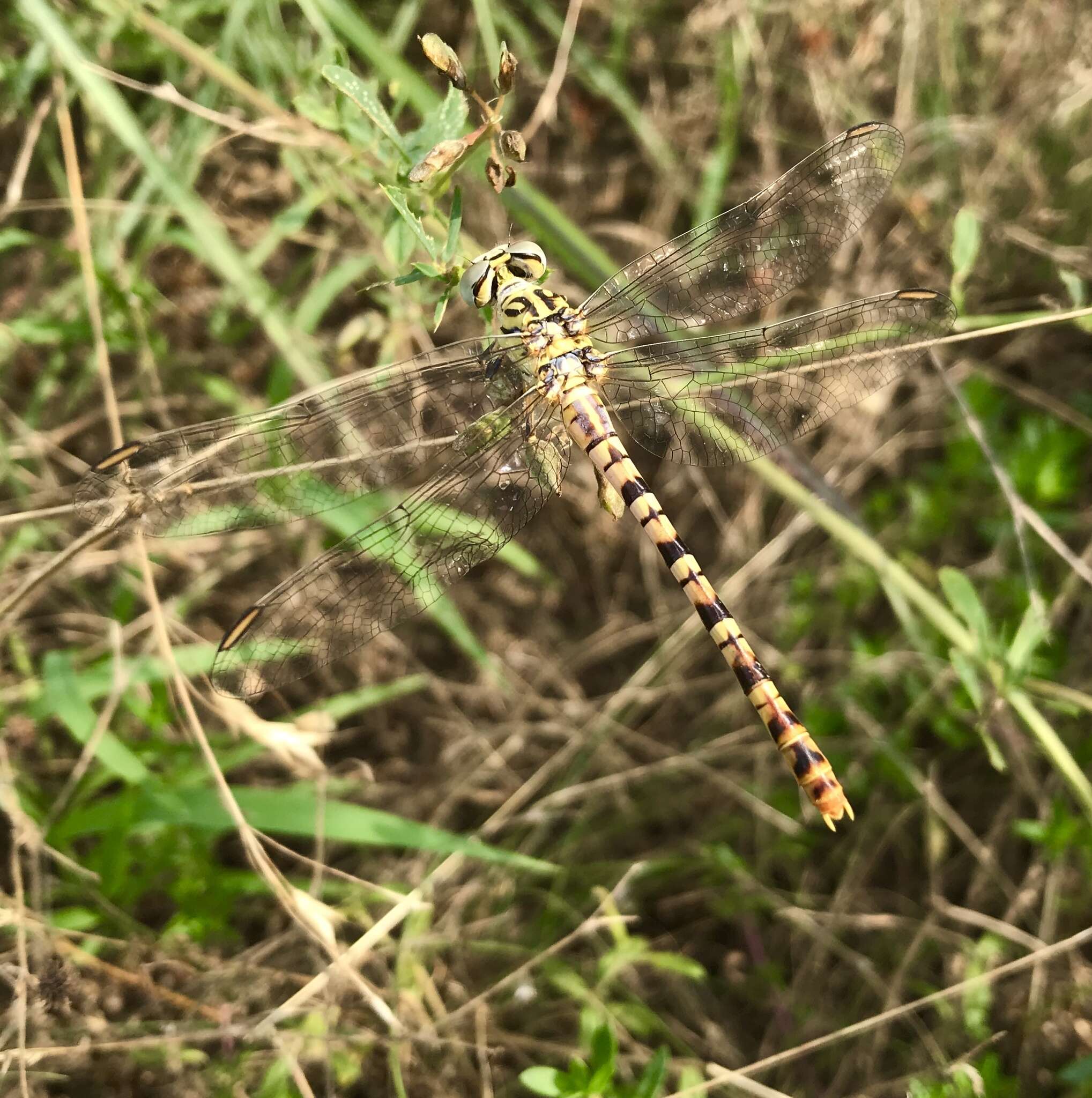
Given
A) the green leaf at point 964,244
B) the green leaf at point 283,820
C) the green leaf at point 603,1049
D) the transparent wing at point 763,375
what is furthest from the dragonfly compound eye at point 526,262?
the green leaf at point 603,1049

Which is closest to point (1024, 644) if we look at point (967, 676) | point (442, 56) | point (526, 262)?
point (967, 676)

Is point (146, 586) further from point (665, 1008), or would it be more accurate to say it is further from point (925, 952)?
point (925, 952)

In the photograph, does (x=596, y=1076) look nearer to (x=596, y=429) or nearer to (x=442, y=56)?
(x=596, y=429)

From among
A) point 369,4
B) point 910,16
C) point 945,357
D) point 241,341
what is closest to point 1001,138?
point 910,16

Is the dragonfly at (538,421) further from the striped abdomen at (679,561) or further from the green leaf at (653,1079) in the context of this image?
the green leaf at (653,1079)

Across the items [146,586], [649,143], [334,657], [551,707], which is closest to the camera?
[334,657]

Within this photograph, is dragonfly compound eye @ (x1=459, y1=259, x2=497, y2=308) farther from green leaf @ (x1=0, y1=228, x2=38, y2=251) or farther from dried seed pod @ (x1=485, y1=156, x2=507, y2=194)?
green leaf @ (x1=0, y1=228, x2=38, y2=251)
